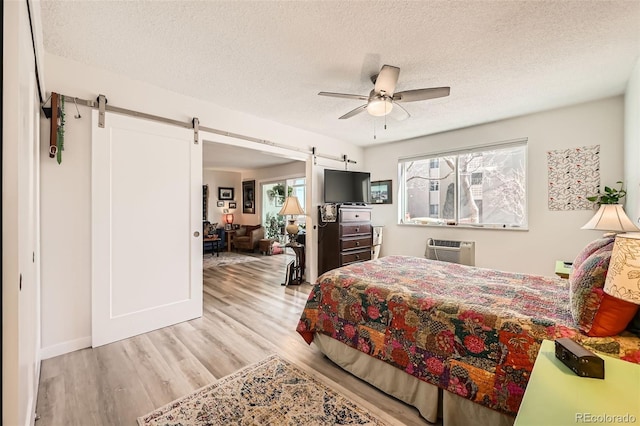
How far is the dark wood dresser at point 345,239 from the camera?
434cm

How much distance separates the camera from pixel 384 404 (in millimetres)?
1752

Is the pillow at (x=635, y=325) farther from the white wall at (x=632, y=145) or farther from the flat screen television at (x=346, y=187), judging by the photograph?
the flat screen television at (x=346, y=187)

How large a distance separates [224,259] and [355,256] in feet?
11.6

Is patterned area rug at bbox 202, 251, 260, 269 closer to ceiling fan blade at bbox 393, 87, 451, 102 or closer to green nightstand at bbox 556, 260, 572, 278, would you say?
ceiling fan blade at bbox 393, 87, 451, 102

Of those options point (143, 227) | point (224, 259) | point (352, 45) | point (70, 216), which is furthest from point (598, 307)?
point (224, 259)

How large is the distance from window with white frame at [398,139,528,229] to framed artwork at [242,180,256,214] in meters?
4.77

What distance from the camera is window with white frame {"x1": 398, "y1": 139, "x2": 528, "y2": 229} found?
3838 mm

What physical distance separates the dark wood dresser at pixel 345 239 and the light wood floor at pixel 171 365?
1201 millimetres

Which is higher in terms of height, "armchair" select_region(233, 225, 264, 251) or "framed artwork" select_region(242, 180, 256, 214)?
"framed artwork" select_region(242, 180, 256, 214)

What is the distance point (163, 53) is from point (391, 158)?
3.94 m

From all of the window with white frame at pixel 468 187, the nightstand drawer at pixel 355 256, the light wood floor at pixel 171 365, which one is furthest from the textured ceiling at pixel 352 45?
the light wood floor at pixel 171 365

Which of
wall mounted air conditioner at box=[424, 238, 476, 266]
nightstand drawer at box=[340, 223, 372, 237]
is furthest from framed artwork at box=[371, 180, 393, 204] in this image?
wall mounted air conditioner at box=[424, 238, 476, 266]

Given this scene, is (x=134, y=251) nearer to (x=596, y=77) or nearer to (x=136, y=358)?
(x=136, y=358)

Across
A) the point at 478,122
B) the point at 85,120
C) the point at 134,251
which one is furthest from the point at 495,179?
the point at 85,120
